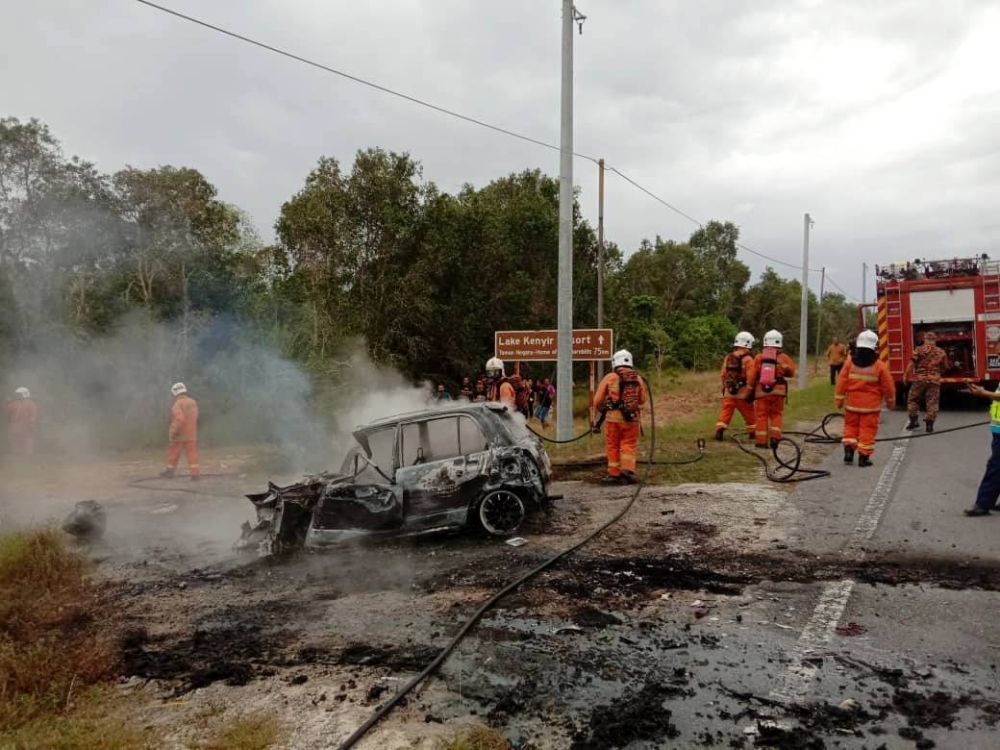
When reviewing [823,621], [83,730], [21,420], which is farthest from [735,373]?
[21,420]

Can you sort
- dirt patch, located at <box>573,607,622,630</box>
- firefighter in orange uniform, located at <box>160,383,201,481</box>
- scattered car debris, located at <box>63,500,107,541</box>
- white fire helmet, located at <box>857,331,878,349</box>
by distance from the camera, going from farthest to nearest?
firefighter in orange uniform, located at <box>160,383,201,481</box>, white fire helmet, located at <box>857,331,878,349</box>, scattered car debris, located at <box>63,500,107,541</box>, dirt patch, located at <box>573,607,622,630</box>

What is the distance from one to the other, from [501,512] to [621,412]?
2.70 m

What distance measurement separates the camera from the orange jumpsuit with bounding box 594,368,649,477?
8586mm

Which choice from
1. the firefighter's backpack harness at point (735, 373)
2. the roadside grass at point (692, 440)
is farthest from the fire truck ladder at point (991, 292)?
the firefighter's backpack harness at point (735, 373)

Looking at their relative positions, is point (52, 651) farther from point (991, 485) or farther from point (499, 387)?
point (991, 485)

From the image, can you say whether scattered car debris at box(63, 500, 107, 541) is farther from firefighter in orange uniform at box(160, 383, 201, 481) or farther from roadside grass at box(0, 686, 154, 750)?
roadside grass at box(0, 686, 154, 750)

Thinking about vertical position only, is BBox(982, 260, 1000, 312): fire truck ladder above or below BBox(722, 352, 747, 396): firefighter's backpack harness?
above

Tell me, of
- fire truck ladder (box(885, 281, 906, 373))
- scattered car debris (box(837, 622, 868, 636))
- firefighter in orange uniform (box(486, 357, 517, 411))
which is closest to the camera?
scattered car debris (box(837, 622, 868, 636))

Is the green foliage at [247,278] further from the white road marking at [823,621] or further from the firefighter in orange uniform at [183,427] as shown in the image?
the white road marking at [823,621]

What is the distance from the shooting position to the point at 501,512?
651 cm

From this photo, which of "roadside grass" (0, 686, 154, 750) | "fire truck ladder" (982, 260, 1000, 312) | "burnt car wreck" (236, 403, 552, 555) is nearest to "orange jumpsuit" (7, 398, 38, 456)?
"burnt car wreck" (236, 403, 552, 555)

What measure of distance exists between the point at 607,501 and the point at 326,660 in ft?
14.7

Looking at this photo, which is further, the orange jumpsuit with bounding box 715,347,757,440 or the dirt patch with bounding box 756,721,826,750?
the orange jumpsuit with bounding box 715,347,757,440

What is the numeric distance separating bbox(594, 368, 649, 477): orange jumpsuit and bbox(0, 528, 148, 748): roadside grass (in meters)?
5.82
